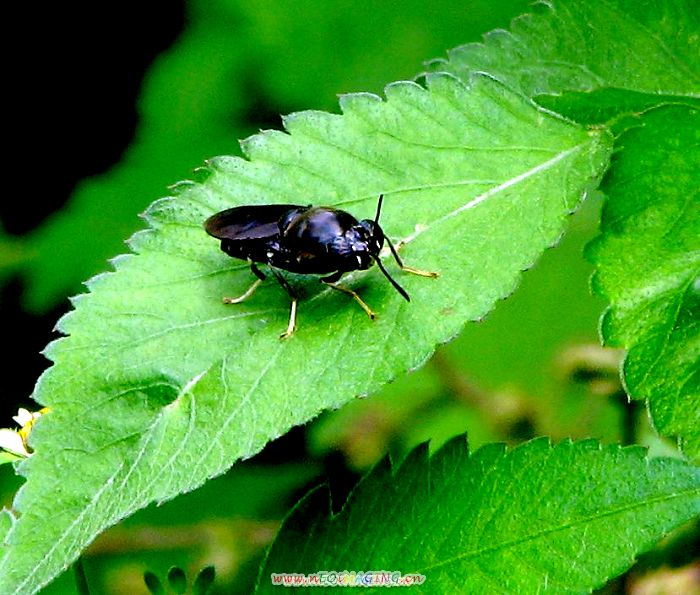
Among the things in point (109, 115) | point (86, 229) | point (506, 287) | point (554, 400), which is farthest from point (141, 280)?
point (109, 115)

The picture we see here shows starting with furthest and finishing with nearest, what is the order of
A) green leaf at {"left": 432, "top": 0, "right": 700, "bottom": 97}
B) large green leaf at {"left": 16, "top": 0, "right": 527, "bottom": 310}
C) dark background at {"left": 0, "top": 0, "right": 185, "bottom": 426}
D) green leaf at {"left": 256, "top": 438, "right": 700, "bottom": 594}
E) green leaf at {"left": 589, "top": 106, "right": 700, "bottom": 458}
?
dark background at {"left": 0, "top": 0, "right": 185, "bottom": 426} < large green leaf at {"left": 16, "top": 0, "right": 527, "bottom": 310} < green leaf at {"left": 432, "top": 0, "right": 700, "bottom": 97} < green leaf at {"left": 589, "top": 106, "right": 700, "bottom": 458} < green leaf at {"left": 256, "top": 438, "right": 700, "bottom": 594}

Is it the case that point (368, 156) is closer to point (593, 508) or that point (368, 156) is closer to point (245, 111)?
point (593, 508)

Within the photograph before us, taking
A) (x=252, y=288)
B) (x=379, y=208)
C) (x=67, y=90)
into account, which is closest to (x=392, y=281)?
(x=379, y=208)

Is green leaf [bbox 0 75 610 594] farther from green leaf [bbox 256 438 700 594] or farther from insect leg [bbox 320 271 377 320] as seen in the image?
green leaf [bbox 256 438 700 594]

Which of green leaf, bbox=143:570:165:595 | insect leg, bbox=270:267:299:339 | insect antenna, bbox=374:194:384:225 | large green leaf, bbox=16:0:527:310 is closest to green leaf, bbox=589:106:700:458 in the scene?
insect antenna, bbox=374:194:384:225

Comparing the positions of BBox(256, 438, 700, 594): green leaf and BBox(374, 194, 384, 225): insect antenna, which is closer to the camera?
BBox(256, 438, 700, 594): green leaf

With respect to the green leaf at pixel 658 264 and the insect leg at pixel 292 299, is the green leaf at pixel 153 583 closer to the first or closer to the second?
the insect leg at pixel 292 299

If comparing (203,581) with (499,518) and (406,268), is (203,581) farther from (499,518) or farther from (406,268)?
(406,268)
